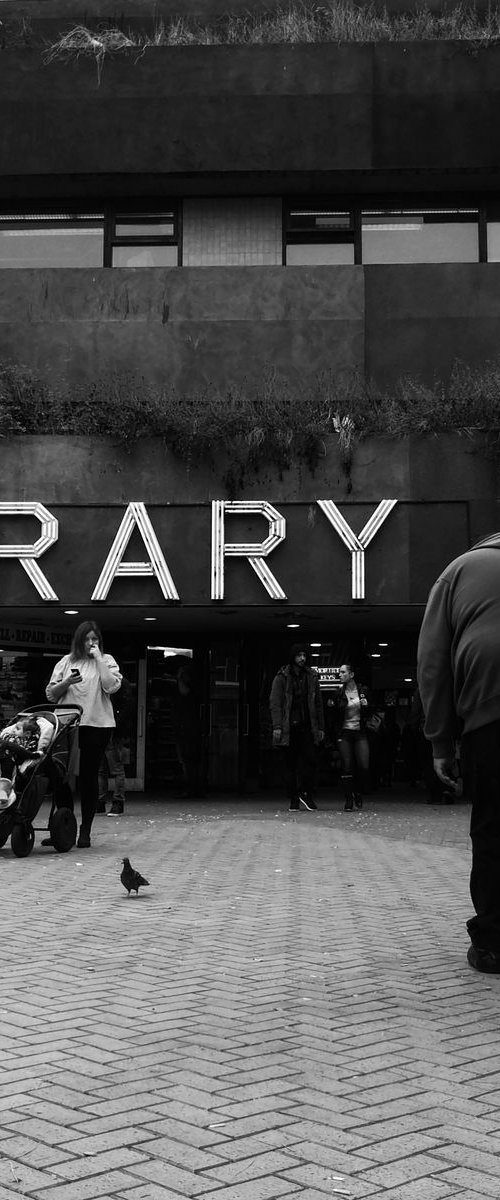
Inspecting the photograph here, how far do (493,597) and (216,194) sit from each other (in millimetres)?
15864

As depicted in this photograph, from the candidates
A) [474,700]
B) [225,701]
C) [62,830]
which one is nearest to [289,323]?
[225,701]

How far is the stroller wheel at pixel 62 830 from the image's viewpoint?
987cm

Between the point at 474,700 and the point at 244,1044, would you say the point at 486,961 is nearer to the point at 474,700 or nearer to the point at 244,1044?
the point at 474,700

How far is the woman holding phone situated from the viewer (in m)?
10.3

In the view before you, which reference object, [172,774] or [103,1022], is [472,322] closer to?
[172,774]

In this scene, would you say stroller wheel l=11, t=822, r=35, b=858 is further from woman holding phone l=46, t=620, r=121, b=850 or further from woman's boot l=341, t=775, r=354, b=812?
woman's boot l=341, t=775, r=354, b=812

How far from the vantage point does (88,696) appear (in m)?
10.5

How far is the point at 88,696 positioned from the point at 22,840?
1.53m

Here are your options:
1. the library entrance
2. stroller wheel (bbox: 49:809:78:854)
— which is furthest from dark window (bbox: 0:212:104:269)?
stroller wheel (bbox: 49:809:78:854)

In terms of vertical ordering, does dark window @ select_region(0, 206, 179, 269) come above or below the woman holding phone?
above

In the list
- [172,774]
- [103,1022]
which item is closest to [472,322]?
[172,774]

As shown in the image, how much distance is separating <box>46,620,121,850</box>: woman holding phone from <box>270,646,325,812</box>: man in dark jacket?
413 centimetres

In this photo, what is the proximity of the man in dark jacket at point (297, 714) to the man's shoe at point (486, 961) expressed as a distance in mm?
9262

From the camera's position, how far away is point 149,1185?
9.09ft
